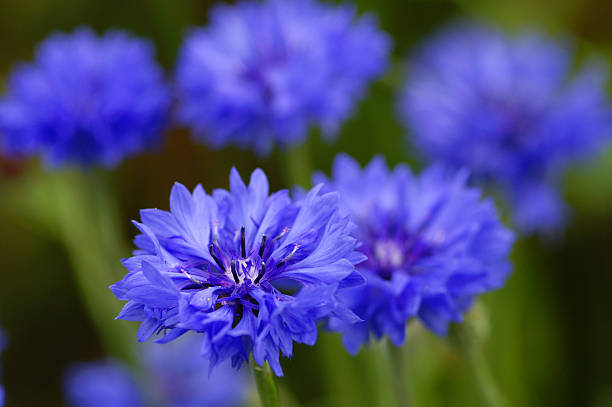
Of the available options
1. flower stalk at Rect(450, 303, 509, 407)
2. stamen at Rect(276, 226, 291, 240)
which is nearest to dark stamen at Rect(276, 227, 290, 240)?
stamen at Rect(276, 226, 291, 240)

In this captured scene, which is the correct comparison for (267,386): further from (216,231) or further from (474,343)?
(474,343)

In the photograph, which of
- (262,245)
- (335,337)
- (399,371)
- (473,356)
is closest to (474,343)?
(473,356)

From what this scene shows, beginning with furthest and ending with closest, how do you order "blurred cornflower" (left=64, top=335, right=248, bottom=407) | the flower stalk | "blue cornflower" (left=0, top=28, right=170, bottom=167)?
"blurred cornflower" (left=64, top=335, right=248, bottom=407) → "blue cornflower" (left=0, top=28, right=170, bottom=167) → the flower stalk

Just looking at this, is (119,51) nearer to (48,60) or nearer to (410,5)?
(48,60)

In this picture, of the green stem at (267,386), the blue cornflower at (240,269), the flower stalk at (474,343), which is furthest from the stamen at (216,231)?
the flower stalk at (474,343)

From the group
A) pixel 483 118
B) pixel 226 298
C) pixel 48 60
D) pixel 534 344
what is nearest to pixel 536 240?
pixel 534 344

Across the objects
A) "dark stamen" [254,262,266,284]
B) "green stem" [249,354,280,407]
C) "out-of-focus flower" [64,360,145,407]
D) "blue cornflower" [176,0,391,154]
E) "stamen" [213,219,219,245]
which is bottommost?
"green stem" [249,354,280,407]

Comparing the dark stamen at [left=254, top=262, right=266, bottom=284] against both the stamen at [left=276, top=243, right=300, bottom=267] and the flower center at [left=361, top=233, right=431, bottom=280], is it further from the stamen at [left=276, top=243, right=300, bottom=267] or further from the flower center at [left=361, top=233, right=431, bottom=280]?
the flower center at [left=361, top=233, right=431, bottom=280]
